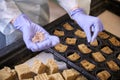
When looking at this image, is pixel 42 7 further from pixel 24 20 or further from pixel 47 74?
pixel 47 74

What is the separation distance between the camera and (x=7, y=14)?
1.09 meters

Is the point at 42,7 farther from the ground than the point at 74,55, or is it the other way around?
the point at 42,7

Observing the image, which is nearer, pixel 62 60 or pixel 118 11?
pixel 62 60

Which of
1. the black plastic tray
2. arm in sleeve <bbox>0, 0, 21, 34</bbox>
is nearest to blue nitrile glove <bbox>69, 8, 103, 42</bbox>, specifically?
the black plastic tray

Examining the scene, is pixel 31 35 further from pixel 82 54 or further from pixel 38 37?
pixel 82 54

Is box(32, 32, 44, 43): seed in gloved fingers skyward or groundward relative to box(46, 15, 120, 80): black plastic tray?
skyward

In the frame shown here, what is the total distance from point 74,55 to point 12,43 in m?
0.33

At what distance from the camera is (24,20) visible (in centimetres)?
106

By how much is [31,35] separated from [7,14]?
0.55 ft

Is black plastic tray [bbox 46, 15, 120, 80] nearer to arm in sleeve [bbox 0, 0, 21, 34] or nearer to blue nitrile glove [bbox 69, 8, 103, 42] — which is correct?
blue nitrile glove [bbox 69, 8, 103, 42]

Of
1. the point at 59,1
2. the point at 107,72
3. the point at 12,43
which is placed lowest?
the point at 107,72

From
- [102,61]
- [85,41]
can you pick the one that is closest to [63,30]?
[85,41]

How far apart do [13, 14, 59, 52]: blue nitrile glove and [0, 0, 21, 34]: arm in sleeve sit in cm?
3

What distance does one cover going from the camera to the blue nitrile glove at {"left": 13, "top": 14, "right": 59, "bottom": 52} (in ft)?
3.23
